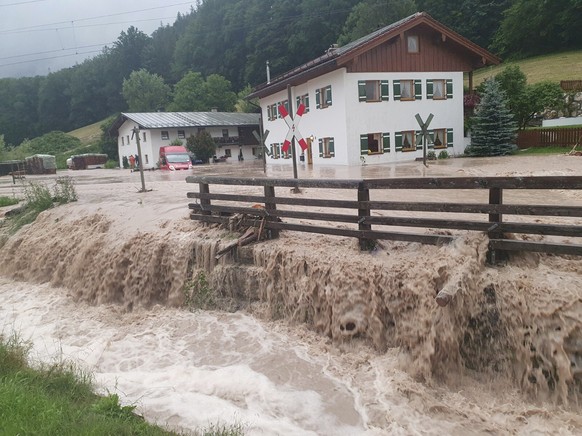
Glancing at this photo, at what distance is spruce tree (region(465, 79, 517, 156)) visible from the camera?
1120 inches

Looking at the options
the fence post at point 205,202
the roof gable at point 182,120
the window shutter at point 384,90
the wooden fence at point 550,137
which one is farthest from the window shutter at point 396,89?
the roof gable at point 182,120

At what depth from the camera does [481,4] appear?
218 feet

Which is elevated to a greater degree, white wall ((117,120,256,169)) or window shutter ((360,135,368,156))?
white wall ((117,120,256,169))

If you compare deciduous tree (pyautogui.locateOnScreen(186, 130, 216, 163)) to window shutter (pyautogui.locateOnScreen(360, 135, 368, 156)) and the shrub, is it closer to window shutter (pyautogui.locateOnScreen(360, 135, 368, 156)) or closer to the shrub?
window shutter (pyautogui.locateOnScreen(360, 135, 368, 156))

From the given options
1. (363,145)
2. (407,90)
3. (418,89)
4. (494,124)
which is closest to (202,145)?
(363,145)

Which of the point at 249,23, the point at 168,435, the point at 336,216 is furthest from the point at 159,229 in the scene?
the point at 249,23

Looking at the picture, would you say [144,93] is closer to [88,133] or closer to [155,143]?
[88,133]

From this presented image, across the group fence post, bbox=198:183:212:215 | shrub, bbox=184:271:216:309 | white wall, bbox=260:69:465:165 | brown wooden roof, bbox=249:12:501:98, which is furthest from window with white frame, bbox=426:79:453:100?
shrub, bbox=184:271:216:309

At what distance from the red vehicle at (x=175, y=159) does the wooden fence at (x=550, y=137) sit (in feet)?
82.8

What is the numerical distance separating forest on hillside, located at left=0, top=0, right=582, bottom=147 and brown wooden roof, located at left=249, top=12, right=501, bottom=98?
31.3 m

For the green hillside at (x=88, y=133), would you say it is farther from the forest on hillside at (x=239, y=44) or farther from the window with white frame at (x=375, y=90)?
the window with white frame at (x=375, y=90)

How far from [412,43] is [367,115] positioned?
5750 mm

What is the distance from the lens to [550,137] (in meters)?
28.3

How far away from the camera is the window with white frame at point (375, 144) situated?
29.4 m
